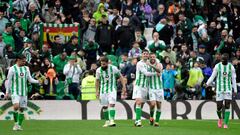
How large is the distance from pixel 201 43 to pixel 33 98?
786 cm

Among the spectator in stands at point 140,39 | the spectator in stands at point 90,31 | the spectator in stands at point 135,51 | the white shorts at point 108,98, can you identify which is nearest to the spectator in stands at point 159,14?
the spectator in stands at point 140,39

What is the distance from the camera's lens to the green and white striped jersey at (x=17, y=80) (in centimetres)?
2423

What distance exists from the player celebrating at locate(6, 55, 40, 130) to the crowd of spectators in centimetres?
644

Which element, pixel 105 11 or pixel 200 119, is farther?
pixel 105 11

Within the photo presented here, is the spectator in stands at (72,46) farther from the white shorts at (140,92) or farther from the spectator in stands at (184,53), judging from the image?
the white shorts at (140,92)

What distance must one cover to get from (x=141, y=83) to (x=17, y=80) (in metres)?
3.92

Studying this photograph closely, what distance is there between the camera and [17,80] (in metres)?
24.4

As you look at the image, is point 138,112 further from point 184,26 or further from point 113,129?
point 184,26

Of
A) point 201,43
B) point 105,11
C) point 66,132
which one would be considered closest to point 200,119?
point 201,43

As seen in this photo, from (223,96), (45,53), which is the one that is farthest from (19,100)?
(45,53)

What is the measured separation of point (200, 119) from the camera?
102 ft

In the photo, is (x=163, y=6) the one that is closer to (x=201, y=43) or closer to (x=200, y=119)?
(x=201, y=43)

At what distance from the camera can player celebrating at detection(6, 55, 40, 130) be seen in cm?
2419

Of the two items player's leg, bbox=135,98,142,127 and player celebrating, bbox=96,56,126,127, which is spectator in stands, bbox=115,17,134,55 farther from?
player celebrating, bbox=96,56,126,127
